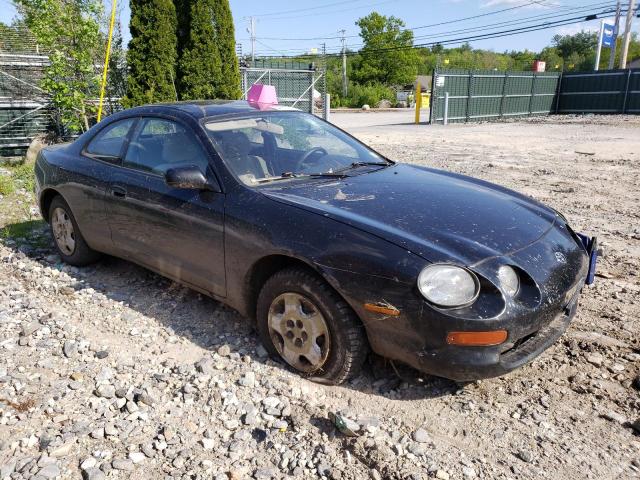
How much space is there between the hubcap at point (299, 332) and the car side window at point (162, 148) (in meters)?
1.11

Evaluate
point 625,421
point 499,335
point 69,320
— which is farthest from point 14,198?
Answer: point 625,421

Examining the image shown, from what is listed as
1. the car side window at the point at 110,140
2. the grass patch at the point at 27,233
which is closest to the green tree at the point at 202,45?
the grass patch at the point at 27,233

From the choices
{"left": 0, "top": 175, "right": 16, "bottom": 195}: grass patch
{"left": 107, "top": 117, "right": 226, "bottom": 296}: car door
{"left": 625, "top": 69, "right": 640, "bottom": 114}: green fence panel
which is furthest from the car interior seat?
{"left": 625, "top": 69, "right": 640, "bottom": 114}: green fence panel

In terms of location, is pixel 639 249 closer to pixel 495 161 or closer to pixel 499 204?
pixel 499 204

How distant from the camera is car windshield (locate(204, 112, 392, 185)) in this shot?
3.63 m

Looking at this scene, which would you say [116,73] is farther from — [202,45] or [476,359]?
[476,359]

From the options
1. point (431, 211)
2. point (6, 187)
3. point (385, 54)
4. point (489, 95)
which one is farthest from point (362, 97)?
point (431, 211)

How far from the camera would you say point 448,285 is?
263cm

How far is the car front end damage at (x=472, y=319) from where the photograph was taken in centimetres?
259

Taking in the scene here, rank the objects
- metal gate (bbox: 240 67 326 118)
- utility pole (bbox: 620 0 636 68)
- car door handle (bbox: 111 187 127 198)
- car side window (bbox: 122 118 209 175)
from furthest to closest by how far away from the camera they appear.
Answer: utility pole (bbox: 620 0 636 68)
metal gate (bbox: 240 67 326 118)
car door handle (bbox: 111 187 127 198)
car side window (bbox: 122 118 209 175)

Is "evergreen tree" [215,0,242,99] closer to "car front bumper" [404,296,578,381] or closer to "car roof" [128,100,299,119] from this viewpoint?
"car roof" [128,100,299,119]

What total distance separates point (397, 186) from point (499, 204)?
26.5 inches

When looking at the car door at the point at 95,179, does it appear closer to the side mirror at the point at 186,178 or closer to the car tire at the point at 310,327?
the side mirror at the point at 186,178

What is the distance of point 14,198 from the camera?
7918 mm
